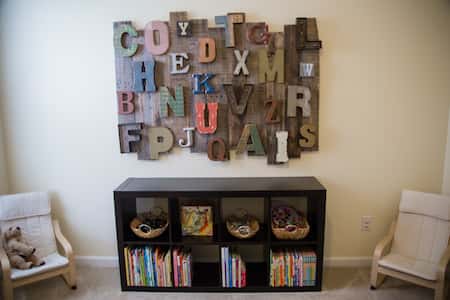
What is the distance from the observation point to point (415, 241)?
229cm

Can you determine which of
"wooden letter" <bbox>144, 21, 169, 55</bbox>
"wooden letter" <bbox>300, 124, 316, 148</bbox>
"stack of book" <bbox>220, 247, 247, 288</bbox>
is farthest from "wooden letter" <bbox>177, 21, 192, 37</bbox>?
"stack of book" <bbox>220, 247, 247, 288</bbox>

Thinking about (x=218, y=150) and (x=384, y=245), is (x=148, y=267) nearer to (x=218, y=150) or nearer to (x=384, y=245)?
(x=218, y=150)

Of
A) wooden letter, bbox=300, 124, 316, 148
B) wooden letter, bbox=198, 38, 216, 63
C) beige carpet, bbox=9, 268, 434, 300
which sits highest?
wooden letter, bbox=198, 38, 216, 63

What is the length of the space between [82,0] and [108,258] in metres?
2.17

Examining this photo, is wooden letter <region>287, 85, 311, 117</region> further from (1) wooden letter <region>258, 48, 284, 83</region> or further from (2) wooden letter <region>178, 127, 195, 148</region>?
(2) wooden letter <region>178, 127, 195, 148</region>

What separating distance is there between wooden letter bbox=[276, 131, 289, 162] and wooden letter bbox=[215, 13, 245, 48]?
789 millimetres

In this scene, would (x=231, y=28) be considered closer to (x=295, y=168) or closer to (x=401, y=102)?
(x=295, y=168)

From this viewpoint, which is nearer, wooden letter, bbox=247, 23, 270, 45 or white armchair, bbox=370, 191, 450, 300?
white armchair, bbox=370, 191, 450, 300

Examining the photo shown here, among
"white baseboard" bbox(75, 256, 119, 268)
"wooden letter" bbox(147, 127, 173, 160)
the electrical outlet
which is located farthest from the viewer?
"white baseboard" bbox(75, 256, 119, 268)

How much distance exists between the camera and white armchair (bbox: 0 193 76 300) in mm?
2275

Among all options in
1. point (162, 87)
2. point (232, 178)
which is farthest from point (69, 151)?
point (232, 178)

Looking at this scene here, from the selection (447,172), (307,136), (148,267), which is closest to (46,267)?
(148,267)

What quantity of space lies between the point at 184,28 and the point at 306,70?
0.99 m

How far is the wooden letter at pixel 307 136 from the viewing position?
2352 millimetres
